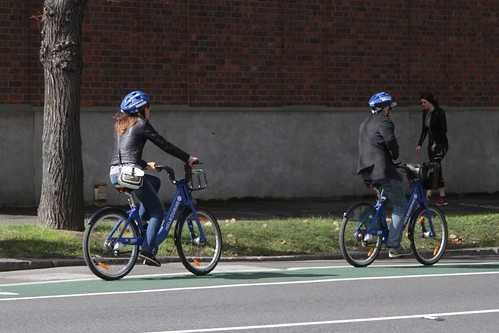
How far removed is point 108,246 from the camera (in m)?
11.9

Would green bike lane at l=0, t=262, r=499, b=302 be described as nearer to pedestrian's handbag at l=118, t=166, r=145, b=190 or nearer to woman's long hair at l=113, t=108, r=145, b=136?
pedestrian's handbag at l=118, t=166, r=145, b=190

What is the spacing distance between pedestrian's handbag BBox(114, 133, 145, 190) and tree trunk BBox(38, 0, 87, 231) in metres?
3.49

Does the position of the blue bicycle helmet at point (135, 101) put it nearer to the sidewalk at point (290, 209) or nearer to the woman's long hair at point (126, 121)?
the woman's long hair at point (126, 121)

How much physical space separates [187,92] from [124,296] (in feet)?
36.1

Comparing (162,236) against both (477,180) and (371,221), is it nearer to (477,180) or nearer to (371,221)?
(371,221)

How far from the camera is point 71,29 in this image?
15.3 m

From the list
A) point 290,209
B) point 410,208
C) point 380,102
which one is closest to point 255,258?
point 410,208

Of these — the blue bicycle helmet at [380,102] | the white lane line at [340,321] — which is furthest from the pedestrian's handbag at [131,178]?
the white lane line at [340,321]

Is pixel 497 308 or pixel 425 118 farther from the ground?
pixel 425 118

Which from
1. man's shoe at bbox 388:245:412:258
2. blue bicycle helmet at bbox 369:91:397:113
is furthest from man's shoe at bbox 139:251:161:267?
blue bicycle helmet at bbox 369:91:397:113

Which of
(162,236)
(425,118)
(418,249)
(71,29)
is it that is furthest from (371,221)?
(425,118)

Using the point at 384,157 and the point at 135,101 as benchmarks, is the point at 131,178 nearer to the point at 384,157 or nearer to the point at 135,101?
the point at 135,101

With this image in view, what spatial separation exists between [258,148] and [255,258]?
8.00 m

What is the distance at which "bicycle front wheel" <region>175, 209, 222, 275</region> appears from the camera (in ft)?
40.7
